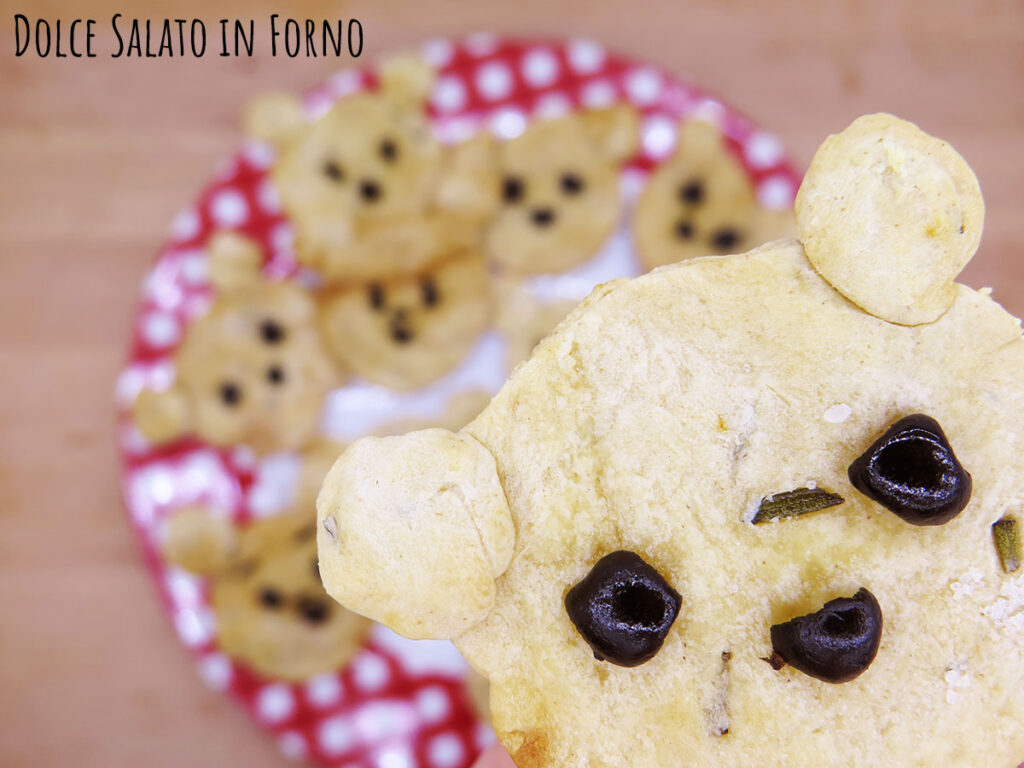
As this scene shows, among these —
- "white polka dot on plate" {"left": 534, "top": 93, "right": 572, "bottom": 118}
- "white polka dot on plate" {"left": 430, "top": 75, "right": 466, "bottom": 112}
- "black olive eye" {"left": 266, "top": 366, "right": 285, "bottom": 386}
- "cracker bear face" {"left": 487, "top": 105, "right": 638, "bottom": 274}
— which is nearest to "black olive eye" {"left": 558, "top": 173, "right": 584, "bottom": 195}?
"cracker bear face" {"left": 487, "top": 105, "right": 638, "bottom": 274}

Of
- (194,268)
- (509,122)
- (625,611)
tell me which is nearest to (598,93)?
(509,122)

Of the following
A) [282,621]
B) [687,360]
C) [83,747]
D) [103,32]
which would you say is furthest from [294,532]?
[103,32]

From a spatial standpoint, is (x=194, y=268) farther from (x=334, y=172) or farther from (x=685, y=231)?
(x=685, y=231)

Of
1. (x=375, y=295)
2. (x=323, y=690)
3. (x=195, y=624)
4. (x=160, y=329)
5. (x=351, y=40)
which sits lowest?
(x=323, y=690)

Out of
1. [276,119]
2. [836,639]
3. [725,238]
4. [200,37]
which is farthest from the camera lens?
[200,37]

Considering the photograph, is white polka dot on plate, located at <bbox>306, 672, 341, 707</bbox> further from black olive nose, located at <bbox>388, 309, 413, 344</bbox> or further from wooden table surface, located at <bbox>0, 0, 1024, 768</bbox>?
black olive nose, located at <bbox>388, 309, 413, 344</bbox>

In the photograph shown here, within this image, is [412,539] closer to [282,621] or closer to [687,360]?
[687,360]
